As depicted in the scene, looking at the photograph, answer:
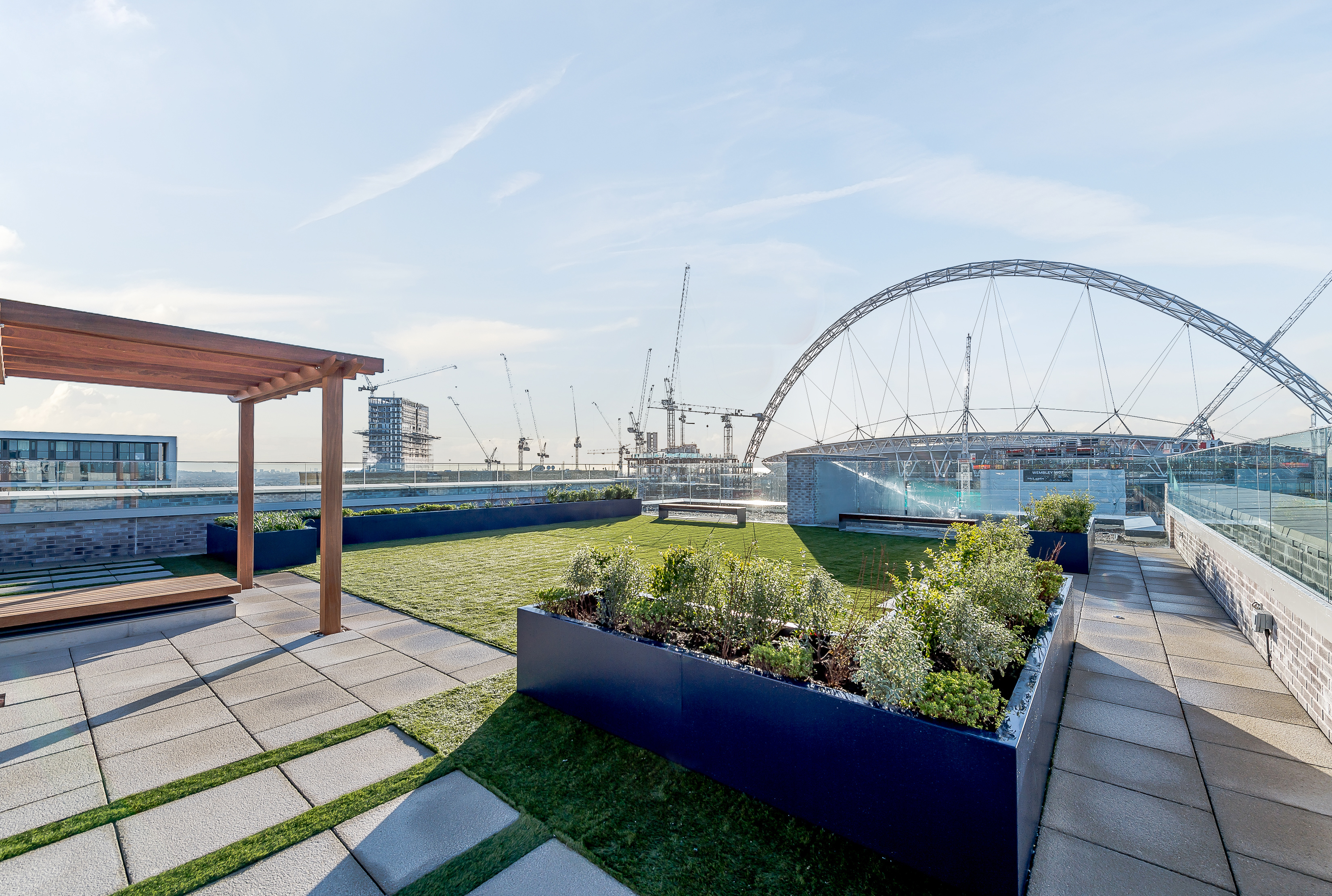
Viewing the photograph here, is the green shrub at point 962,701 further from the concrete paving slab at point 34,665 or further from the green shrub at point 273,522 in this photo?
the green shrub at point 273,522

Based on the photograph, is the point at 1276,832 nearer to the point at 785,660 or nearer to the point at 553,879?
the point at 785,660

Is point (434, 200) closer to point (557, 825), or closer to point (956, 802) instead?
point (557, 825)

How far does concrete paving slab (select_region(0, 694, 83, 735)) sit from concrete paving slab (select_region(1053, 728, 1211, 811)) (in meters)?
6.69

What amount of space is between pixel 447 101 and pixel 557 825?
930cm

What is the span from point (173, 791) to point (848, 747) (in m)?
3.56

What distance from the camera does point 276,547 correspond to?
356 inches

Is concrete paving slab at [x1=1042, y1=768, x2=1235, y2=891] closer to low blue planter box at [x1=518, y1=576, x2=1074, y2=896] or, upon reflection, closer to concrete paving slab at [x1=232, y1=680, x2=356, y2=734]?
low blue planter box at [x1=518, y1=576, x2=1074, y2=896]


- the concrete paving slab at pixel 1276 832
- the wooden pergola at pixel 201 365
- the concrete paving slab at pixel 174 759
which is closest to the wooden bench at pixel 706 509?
the wooden pergola at pixel 201 365

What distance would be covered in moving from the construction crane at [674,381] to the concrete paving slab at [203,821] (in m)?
74.4

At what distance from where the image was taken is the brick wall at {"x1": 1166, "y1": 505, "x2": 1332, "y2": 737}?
11.9 feet

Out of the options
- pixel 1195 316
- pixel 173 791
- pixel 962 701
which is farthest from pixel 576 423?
pixel 962 701

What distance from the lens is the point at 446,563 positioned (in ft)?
30.5

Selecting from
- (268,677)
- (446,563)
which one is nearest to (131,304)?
(446,563)

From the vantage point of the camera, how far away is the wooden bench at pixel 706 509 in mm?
15133
